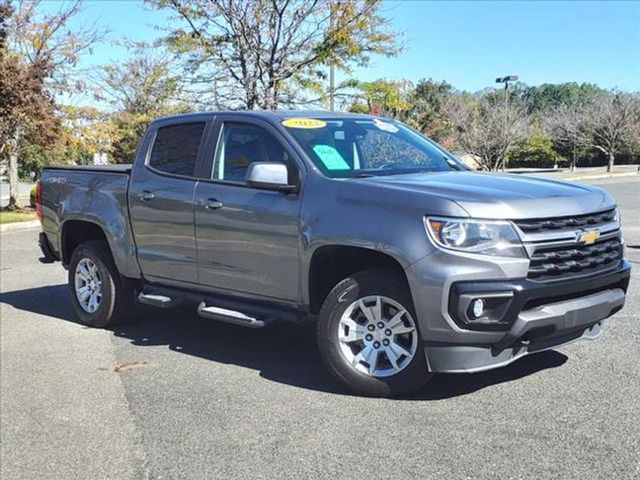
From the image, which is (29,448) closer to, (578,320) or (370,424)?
(370,424)

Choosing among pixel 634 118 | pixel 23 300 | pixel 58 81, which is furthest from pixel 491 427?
pixel 634 118

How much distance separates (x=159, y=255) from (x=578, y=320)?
3.50 meters

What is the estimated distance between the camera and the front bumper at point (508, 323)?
3900 millimetres

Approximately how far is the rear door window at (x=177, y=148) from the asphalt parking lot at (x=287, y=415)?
1.59 metres

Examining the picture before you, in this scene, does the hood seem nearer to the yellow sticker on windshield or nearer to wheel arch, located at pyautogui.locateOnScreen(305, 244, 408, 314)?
wheel arch, located at pyautogui.locateOnScreen(305, 244, 408, 314)

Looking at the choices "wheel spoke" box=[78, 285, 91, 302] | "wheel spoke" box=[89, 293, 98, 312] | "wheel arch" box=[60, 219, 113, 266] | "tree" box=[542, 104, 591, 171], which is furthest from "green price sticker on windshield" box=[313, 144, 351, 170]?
"tree" box=[542, 104, 591, 171]

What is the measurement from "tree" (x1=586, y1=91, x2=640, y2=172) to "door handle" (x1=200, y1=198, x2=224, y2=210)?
4379 cm

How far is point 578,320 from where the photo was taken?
4.14 metres

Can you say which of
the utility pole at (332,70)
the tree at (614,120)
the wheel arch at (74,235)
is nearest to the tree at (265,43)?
the utility pole at (332,70)

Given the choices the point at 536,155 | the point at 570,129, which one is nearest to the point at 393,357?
the point at 570,129

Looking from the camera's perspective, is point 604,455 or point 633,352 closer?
point 604,455

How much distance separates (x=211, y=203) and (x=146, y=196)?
906 millimetres

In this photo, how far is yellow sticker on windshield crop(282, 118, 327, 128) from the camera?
205 inches

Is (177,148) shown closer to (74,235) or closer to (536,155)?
(74,235)
